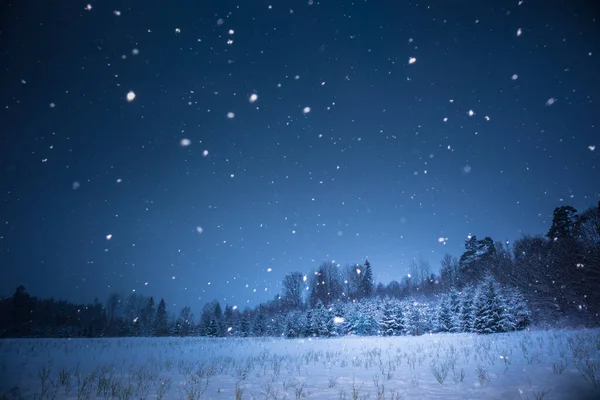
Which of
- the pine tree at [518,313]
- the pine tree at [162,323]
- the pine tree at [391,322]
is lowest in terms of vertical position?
the pine tree at [162,323]

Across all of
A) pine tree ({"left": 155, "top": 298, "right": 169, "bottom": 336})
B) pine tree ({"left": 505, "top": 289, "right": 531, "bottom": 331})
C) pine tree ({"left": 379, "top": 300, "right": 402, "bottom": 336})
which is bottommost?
pine tree ({"left": 155, "top": 298, "right": 169, "bottom": 336})

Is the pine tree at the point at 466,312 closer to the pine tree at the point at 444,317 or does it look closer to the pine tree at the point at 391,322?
the pine tree at the point at 444,317

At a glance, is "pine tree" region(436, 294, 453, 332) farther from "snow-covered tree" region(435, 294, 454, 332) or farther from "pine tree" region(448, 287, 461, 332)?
"pine tree" region(448, 287, 461, 332)

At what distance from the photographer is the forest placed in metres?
21.4

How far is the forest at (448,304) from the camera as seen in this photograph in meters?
21.4

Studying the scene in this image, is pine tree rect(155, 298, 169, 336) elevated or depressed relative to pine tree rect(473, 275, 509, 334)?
depressed

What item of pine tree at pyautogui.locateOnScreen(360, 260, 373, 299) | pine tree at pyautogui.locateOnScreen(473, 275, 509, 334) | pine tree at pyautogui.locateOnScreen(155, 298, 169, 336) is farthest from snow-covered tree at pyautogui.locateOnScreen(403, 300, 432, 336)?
pine tree at pyautogui.locateOnScreen(155, 298, 169, 336)

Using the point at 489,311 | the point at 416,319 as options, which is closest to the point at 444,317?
the point at 416,319

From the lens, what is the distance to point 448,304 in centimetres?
3291

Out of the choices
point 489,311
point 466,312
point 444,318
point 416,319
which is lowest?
point 416,319

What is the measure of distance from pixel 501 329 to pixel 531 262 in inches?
282

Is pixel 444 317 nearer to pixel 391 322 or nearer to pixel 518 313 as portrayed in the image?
pixel 391 322

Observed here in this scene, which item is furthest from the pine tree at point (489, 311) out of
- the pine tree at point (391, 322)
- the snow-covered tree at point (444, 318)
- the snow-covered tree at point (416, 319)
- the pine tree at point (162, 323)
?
the pine tree at point (162, 323)

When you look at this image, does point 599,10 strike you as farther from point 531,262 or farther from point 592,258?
point 531,262
